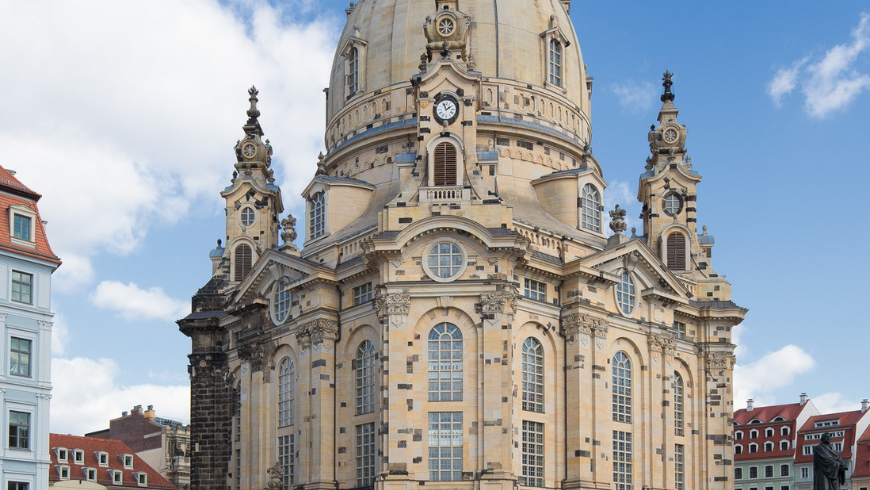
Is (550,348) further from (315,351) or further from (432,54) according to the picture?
(432,54)

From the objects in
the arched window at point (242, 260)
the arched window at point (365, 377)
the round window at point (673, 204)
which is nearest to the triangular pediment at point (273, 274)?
the arched window at point (365, 377)

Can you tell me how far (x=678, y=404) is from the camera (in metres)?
83.2

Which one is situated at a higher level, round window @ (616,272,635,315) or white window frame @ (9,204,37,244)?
white window frame @ (9,204,37,244)

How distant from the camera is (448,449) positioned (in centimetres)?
6725

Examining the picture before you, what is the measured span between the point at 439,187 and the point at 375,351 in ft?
33.4

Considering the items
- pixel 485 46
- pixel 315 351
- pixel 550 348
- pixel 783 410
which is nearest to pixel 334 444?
pixel 315 351

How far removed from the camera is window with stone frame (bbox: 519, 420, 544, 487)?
7038 cm

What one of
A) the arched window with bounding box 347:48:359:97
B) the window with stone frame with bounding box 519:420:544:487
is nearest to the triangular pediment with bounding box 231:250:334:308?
the arched window with bounding box 347:48:359:97

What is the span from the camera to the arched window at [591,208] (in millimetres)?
81250

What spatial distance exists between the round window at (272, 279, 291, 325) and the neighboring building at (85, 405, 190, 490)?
25.6 m

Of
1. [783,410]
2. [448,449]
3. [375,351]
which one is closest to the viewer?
[448,449]

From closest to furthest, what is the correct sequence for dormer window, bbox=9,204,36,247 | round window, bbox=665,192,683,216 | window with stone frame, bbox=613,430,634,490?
dormer window, bbox=9,204,36,247, window with stone frame, bbox=613,430,634,490, round window, bbox=665,192,683,216

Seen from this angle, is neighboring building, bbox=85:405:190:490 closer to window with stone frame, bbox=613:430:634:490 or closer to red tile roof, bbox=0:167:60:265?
window with stone frame, bbox=613:430:634:490

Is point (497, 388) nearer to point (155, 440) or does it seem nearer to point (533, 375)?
point (533, 375)
